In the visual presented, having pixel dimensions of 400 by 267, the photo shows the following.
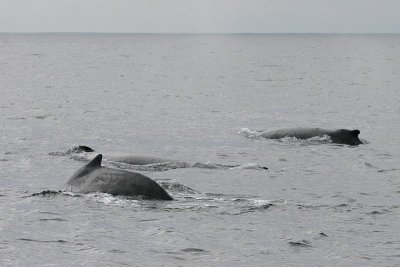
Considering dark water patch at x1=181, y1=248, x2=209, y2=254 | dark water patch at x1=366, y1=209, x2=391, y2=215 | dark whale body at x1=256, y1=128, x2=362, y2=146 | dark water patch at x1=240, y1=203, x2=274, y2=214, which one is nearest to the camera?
dark water patch at x1=181, y1=248, x2=209, y2=254

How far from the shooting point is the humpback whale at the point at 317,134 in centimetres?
2703

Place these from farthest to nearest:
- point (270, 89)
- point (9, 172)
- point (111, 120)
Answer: point (270, 89), point (111, 120), point (9, 172)

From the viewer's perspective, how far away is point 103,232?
1493 centimetres

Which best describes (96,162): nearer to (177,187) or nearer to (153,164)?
(177,187)

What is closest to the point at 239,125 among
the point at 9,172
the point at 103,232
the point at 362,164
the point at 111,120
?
the point at 111,120

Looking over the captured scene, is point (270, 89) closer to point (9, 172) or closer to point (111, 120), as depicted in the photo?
point (111, 120)

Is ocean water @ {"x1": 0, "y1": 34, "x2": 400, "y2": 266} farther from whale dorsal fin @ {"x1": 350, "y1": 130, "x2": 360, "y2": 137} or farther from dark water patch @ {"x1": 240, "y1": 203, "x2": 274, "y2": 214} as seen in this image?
whale dorsal fin @ {"x1": 350, "y1": 130, "x2": 360, "y2": 137}

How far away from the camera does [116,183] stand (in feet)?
55.9

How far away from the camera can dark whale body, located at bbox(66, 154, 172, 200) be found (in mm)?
16812

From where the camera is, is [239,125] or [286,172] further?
[239,125]

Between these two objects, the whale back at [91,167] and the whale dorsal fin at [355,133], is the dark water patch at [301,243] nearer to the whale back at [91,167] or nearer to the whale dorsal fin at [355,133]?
the whale back at [91,167]

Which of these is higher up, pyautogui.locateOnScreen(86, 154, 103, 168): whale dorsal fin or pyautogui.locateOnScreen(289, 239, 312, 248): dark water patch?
pyautogui.locateOnScreen(86, 154, 103, 168): whale dorsal fin

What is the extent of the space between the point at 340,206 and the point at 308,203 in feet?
2.22

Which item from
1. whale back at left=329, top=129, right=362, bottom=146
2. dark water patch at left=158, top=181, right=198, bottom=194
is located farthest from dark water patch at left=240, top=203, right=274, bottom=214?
whale back at left=329, top=129, right=362, bottom=146
